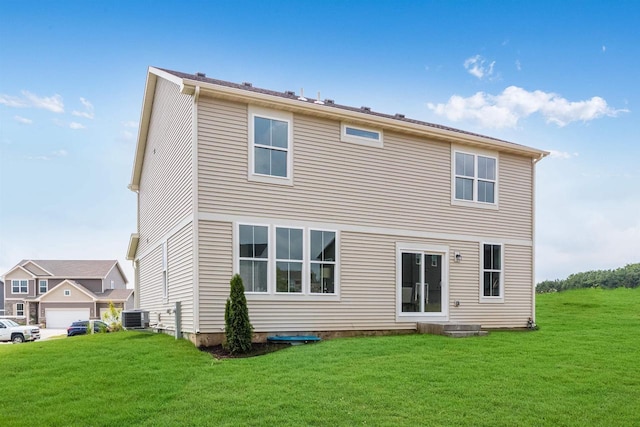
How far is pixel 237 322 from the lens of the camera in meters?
9.91

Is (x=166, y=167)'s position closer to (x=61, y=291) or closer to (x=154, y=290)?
(x=154, y=290)

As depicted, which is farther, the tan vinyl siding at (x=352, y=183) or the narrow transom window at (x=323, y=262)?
the narrow transom window at (x=323, y=262)

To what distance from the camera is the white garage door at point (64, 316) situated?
44656mm

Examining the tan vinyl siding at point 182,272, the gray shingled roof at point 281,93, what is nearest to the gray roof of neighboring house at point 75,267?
the tan vinyl siding at point 182,272

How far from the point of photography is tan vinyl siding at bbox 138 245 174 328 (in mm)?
14117

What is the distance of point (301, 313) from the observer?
453 inches

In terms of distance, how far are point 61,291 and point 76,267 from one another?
4287mm

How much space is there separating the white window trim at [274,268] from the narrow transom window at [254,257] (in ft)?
0.24

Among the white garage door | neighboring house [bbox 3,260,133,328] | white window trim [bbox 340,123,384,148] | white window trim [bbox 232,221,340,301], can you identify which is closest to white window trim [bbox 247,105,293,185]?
white window trim [bbox 232,221,340,301]

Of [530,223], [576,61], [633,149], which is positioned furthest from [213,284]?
[633,149]

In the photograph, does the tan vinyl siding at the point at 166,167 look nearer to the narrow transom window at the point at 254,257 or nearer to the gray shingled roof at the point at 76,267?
the narrow transom window at the point at 254,257

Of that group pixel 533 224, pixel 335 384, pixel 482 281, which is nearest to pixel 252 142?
pixel 335 384

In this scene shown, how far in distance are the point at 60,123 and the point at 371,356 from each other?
39.7 ft

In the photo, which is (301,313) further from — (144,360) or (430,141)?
(430,141)
